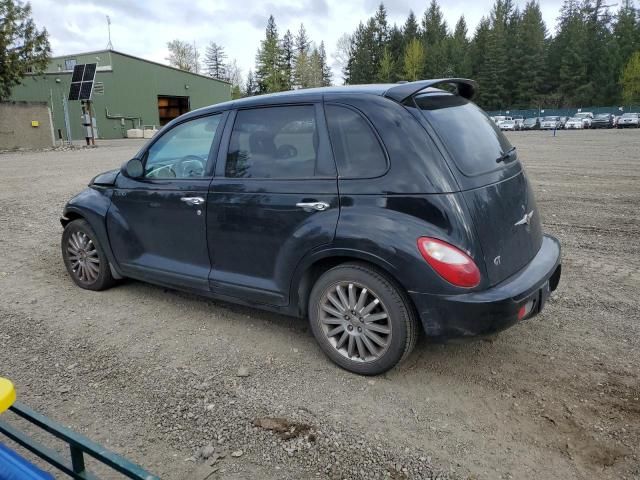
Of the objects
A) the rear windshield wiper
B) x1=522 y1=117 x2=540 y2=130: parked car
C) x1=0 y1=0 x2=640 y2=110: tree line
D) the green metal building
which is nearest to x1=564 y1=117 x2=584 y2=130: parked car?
x1=522 y1=117 x2=540 y2=130: parked car

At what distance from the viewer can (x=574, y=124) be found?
1857 inches

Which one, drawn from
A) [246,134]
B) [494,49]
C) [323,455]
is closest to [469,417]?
[323,455]

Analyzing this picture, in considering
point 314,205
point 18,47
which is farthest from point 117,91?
point 314,205

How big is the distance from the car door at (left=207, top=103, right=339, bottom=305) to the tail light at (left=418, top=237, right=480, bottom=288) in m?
0.64

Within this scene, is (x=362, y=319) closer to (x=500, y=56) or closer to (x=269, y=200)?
(x=269, y=200)

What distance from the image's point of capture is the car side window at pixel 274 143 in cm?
337

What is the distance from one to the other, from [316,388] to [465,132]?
1.94m

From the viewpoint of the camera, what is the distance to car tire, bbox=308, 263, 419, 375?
2996 mm

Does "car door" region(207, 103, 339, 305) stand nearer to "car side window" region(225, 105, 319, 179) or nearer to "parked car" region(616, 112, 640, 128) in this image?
"car side window" region(225, 105, 319, 179)

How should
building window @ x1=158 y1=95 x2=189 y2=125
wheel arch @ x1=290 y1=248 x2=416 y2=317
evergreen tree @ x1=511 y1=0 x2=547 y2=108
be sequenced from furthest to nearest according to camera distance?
evergreen tree @ x1=511 y1=0 x2=547 y2=108
building window @ x1=158 y1=95 x2=189 y2=125
wheel arch @ x1=290 y1=248 x2=416 y2=317

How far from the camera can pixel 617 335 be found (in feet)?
12.1

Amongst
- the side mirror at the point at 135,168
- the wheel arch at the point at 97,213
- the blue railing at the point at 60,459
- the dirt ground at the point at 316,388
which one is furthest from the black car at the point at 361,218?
the blue railing at the point at 60,459

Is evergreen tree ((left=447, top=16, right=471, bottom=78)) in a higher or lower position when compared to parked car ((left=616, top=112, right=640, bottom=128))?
higher

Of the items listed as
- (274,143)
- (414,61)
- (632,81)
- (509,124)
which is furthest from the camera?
(414,61)
